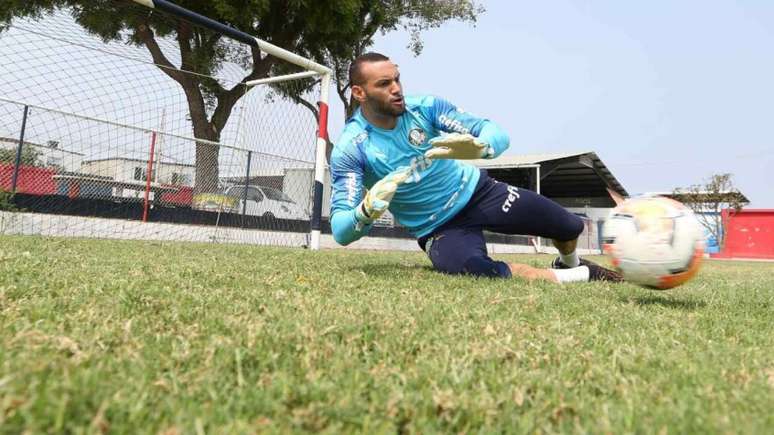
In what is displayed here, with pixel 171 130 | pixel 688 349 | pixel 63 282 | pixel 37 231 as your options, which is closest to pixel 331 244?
pixel 171 130

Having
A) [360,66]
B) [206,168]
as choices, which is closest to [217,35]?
[206,168]

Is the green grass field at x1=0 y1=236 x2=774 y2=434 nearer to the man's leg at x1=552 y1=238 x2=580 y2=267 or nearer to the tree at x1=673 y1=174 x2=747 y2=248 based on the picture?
the man's leg at x1=552 y1=238 x2=580 y2=267

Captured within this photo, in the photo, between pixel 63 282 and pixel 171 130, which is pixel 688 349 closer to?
pixel 63 282

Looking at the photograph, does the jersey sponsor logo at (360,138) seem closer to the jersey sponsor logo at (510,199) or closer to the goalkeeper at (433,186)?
the goalkeeper at (433,186)

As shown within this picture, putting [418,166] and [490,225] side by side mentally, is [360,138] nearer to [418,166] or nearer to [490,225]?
[418,166]

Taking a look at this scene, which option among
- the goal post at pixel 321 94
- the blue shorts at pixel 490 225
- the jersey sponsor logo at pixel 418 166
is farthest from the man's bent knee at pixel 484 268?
the goal post at pixel 321 94

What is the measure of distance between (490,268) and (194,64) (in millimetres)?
7428

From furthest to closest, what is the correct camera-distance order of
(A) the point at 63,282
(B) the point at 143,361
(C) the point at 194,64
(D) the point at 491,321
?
(C) the point at 194,64
(A) the point at 63,282
(D) the point at 491,321
(B) the point at 143,361

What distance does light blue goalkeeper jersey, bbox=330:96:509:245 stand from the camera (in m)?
3.66

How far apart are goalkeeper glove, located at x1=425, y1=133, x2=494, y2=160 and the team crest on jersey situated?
0.52 m

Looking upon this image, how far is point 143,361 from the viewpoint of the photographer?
1281 mm

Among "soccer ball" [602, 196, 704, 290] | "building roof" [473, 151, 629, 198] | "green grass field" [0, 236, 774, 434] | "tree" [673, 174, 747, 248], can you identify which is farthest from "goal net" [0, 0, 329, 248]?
"tree" [673, 174, 747, 248]

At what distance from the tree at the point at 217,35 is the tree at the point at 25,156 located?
1.77 m

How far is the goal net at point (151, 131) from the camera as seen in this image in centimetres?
759
